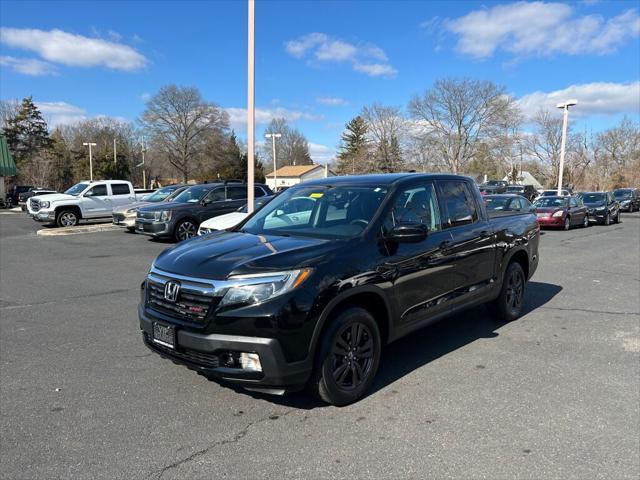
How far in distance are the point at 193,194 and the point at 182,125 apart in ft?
187

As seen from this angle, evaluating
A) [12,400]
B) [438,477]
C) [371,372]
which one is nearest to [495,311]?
[371,372]

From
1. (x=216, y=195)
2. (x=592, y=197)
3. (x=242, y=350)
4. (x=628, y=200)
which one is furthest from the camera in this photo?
(x=628, y=200)

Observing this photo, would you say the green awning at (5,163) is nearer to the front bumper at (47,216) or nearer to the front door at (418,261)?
the front bumper at (47,216)

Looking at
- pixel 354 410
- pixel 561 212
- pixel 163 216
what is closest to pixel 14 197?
pixel 163 216

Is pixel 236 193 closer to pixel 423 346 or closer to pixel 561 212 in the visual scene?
pixel 423 346

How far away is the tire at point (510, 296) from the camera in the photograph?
19.7 feet

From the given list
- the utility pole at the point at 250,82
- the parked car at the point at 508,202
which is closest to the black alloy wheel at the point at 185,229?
the utility pole at the point at 250,82

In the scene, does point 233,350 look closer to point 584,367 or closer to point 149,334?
point 149,334

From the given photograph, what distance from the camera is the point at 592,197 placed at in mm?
24781

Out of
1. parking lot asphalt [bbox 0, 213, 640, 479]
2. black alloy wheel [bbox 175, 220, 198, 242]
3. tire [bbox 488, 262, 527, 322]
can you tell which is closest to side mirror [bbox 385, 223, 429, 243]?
parking lot asphalt [bbox 0, 213, 640, 479]

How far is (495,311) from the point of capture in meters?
6.09

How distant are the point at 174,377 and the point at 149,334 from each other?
2.20 ft

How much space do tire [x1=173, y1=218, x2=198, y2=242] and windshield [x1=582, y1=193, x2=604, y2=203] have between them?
20112 millimetres

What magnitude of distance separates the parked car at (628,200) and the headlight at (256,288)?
39934mm
